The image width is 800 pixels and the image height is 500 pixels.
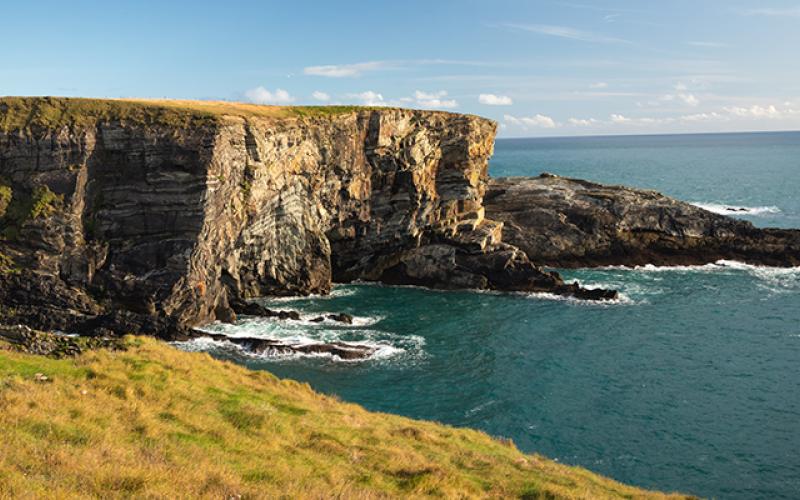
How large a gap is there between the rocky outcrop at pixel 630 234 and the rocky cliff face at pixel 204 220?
1287cm

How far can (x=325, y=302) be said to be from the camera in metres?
61.4

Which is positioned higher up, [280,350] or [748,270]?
[748,270]

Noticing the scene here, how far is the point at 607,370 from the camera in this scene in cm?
4278

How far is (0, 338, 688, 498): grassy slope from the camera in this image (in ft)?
42.4

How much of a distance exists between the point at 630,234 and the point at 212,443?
240 ft

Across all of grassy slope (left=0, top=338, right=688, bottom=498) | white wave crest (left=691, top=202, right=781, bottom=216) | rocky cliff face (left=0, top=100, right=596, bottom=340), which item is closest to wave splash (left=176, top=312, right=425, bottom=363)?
rocky cliff face (left=0, top=100, right=596, bottom=340)

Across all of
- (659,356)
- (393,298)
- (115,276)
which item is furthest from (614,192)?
(115,276)

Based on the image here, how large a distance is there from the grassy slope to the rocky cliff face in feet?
81.1

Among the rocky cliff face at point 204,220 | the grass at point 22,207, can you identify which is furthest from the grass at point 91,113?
the grass at point 22,207

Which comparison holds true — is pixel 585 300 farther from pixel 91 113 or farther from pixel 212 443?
pixel 212 443

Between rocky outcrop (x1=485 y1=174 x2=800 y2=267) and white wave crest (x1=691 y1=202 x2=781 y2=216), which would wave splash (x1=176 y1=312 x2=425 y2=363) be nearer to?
rocky outcrop (x1=485 y1=174 x2=800 y2=267)

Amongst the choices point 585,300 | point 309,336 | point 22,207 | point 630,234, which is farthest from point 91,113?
point 630,234

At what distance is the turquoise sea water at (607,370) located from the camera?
31.5 meters

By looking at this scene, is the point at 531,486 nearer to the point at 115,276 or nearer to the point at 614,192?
the point at 115,276
